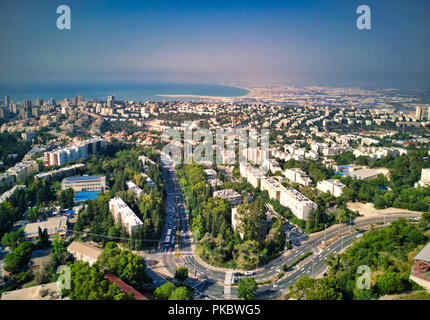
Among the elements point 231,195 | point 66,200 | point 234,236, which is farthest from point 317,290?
point 66,200

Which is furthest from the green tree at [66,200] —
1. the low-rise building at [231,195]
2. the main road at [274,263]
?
the low-rise building at [231,195]

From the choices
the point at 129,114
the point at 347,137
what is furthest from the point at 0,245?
the point at 129,114

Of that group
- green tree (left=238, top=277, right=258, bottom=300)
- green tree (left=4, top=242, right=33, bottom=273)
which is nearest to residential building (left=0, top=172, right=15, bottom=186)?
green tree (left=4, top=242, right=33, bottom=273)

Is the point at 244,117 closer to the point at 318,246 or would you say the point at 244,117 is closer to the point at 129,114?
the point at 129,114

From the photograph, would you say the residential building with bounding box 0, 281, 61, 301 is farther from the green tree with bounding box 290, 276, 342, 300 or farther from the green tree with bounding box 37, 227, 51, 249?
the green tree with bounding box 290, 276, 342, 300

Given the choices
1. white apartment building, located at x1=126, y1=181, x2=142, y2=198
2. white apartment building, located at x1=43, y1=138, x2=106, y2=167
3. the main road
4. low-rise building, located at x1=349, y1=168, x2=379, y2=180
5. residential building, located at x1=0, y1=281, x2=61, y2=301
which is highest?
white apartment building, located at x1=43, y1=138, x2=106, y2=167
